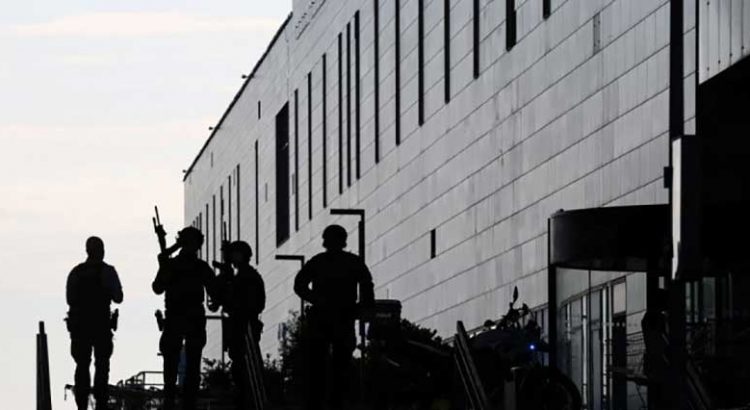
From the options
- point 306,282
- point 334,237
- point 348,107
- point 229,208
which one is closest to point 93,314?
point 306,282

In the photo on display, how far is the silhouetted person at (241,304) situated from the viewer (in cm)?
2864

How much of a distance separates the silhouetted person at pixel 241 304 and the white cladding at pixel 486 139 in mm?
19834

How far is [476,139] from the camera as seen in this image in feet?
239

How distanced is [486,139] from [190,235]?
4544 cm

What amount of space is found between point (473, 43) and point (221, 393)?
37.2 metres

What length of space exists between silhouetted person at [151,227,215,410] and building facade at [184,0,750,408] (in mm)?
9453

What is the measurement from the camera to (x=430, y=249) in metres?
81.9

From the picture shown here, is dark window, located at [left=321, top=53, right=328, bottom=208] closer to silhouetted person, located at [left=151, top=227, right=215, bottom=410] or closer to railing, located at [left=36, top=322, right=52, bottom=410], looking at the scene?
railing, located at [left=36, top=322, right=52, bottom=410]

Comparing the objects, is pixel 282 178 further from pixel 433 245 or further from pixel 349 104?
pixel 433 245

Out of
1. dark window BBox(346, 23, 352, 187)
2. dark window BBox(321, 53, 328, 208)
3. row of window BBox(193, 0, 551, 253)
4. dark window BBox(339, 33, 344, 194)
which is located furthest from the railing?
dark window BBox(321, 53, 328, 208)

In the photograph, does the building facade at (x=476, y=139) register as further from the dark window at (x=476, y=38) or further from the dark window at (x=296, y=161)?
the dark window at (x=296, y=161)

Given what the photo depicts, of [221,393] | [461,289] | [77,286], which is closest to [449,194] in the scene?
[461,289]

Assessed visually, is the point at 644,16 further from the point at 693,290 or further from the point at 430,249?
the point at 430,249

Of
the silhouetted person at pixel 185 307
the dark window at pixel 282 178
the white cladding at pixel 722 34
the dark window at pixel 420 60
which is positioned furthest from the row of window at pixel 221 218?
the silhouetted person at pixel 185 307
